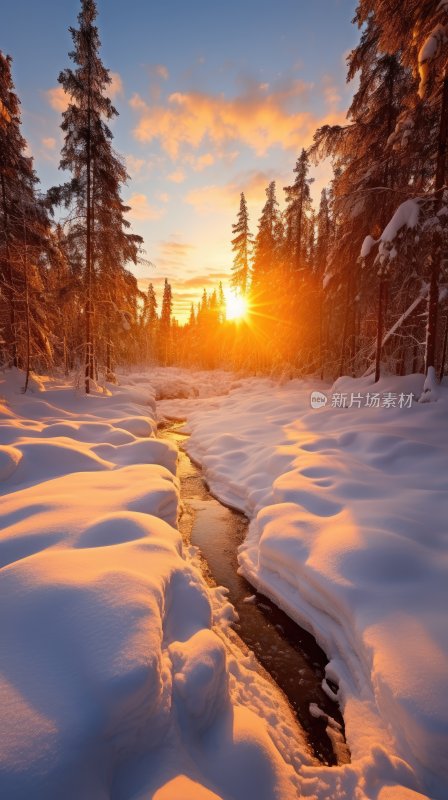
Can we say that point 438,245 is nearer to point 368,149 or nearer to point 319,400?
point 368,149

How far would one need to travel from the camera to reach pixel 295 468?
7855 millimetres

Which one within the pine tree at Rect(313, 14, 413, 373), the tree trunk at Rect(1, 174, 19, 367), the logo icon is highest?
the pine tree at Rect(313, 14, 413, 373)

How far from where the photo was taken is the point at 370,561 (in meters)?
4.35

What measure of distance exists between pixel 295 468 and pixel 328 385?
11.8 metres

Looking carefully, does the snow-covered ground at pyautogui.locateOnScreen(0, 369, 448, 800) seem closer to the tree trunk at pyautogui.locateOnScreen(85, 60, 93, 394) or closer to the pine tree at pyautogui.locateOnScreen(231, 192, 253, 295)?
the tree trunk at pyautogui.locateOnScreen(85, 60, 93, 394)

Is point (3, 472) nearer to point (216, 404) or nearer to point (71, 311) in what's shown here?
point (71, 311)

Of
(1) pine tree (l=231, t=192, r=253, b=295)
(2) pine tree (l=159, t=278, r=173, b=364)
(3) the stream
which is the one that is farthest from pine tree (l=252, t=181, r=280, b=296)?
(2) pine tree (l=159, t=278, r=173, b=364)

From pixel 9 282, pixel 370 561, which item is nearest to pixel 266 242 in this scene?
pixel 9 282

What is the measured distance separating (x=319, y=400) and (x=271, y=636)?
423 inches

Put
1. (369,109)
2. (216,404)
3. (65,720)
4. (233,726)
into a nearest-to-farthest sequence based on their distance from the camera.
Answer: (65,720) → (233,726) → (369,109) → (216,404)

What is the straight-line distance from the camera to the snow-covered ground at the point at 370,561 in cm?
283

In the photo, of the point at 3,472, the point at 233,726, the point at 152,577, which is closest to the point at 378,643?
the point at 233,726

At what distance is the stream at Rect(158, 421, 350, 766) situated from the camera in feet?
11.5

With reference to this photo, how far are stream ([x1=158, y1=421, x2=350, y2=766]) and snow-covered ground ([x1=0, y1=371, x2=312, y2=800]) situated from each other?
0.20 meters
